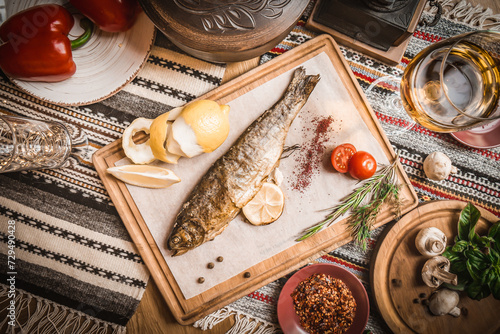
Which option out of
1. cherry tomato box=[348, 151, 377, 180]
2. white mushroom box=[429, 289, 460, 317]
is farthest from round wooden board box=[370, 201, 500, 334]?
cherry tomato box=[348, 151, 377, 180]

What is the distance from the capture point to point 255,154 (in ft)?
4.87

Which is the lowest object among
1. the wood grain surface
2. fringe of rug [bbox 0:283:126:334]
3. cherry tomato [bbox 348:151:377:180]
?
fringe of rug [bbox 0:283:126:334]

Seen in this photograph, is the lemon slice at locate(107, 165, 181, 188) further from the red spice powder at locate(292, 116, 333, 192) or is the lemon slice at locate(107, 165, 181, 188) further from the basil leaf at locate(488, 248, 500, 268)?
the basil leaf at locate(488, 248, 500, 268)

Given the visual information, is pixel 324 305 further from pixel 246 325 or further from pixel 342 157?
pixel 342 157

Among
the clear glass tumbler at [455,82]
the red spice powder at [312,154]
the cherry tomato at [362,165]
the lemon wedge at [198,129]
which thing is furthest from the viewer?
the red spice powder at [312,154]

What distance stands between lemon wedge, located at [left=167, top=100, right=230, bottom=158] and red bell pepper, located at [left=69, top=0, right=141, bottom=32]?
1.72 ft

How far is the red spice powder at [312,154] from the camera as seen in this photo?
1.61m

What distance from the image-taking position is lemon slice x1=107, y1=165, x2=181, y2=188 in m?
1.52

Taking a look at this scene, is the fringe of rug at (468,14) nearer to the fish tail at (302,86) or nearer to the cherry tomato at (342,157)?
the fish tail at (302,86)

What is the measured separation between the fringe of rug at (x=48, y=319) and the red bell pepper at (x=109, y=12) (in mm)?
1431

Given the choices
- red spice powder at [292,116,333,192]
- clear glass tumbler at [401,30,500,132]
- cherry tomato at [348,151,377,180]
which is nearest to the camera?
clear glass tumbler at [401,30,500,132]

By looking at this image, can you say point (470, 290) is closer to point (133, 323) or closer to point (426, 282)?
point (426, 282)

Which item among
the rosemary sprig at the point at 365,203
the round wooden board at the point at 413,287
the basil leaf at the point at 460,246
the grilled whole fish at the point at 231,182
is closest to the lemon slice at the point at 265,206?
the grilled whole fish at the point at 231,182

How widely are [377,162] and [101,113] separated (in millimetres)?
1467
